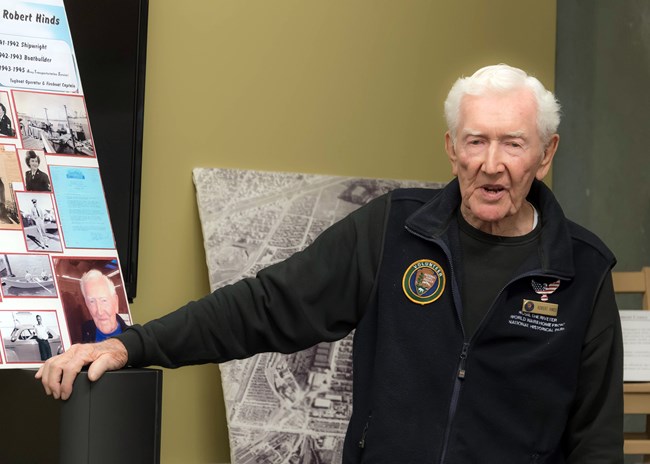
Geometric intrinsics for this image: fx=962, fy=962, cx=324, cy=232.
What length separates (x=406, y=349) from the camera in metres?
2.01

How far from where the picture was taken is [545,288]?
2014mm

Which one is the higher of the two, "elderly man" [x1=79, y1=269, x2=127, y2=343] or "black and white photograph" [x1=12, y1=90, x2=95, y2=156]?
"black and white photograph" [x1=12, y1=90, x2=95, y2=156]

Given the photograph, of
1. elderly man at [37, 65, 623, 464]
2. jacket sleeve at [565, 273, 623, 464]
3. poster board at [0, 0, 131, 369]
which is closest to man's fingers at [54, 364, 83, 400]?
elderly man at [37, 65, 623, 464]

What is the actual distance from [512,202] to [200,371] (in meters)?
1.63

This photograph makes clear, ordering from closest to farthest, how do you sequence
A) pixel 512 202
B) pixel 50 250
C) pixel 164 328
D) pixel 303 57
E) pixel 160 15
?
pixel 164 328
pixel 512 202
pixel 50 250
pixel 160 15
pixel 303 57

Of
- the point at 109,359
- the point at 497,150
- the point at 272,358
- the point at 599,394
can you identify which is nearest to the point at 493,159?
the point at 497,150

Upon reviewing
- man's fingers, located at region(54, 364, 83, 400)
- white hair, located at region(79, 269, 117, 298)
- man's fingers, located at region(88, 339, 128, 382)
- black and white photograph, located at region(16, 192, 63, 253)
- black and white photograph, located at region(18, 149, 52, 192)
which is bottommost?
man's fingers, located at region(54, 364, 83, 400)

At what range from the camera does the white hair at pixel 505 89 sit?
2025 millimetres

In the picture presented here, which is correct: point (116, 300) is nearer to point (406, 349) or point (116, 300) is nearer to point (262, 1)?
point (406, 349)

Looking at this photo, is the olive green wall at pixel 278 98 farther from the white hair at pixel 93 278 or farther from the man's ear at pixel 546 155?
the man's ear at pixel 546 155

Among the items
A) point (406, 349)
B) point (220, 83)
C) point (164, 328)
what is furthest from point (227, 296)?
point (220, 83)

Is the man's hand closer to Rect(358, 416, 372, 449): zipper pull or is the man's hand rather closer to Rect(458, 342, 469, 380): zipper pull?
Rect(358, 416, 372, 449): zipper pull

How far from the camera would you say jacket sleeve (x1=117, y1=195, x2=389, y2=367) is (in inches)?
77.4

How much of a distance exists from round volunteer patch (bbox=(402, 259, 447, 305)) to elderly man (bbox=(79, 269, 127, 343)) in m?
0.71
